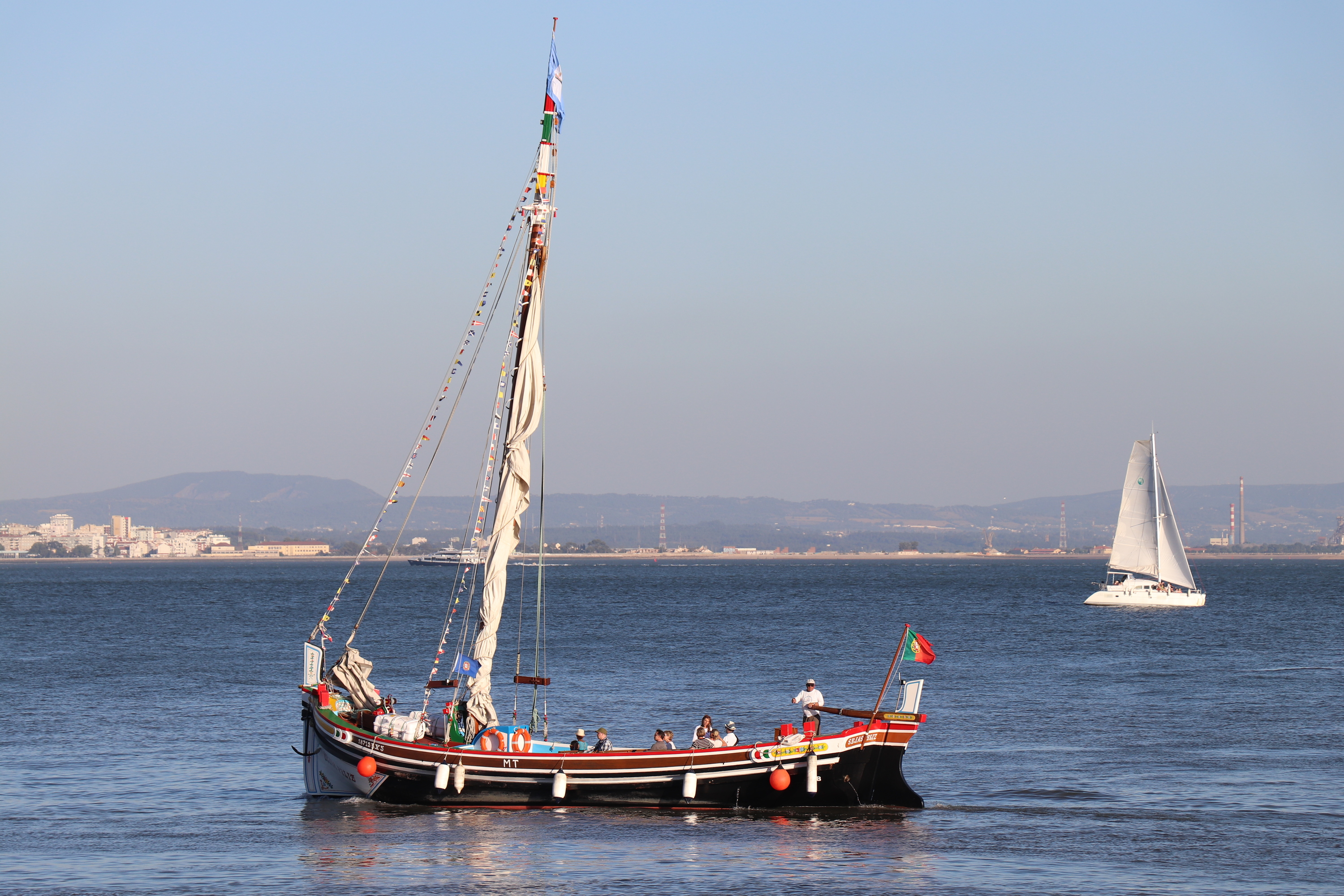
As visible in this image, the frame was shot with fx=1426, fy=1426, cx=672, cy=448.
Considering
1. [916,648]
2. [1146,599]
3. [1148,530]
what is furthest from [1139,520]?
[916,648]

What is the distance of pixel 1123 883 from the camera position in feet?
91.9

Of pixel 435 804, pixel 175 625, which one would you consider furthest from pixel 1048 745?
pixel 175 625

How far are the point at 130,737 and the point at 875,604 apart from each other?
102 metres

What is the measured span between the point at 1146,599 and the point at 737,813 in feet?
318

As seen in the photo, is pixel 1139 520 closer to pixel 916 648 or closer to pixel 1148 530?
pixel 1148 530

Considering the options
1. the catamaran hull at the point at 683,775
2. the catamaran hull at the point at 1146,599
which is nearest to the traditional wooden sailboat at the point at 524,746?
the catamaran hull at the point at 683,775

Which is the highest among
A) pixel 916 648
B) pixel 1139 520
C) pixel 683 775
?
pixel 1139 520

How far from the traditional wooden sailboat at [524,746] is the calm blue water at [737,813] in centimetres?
63

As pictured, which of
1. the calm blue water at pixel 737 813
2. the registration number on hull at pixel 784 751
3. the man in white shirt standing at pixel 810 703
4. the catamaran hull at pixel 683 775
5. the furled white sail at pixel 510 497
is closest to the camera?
the calm blue water at pixel 737 813

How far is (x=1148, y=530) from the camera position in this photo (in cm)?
12600

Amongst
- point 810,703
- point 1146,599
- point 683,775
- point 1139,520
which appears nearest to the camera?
point 683,775

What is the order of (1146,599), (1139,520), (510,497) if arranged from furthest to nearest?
(1139,520)
(1146,599)
(510,497)

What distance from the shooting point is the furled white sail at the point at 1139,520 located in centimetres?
12575

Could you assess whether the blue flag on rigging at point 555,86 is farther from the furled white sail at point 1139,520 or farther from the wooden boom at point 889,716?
the furled white sail at point 1139,520
